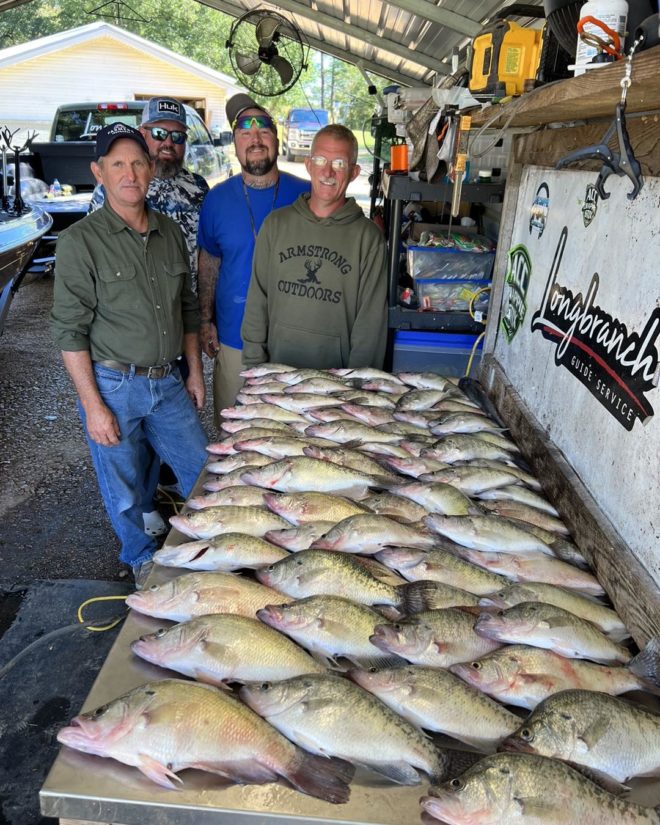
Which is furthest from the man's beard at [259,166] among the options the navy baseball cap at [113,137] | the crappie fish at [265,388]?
the crappie fish at [265,388]

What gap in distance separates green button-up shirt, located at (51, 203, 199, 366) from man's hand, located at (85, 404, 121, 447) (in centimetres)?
27

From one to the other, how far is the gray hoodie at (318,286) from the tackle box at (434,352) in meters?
0.50

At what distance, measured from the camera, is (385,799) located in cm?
131

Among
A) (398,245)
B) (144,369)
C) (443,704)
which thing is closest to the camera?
(443,704)

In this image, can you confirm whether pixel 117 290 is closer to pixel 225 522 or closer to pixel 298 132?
pixel 225 522

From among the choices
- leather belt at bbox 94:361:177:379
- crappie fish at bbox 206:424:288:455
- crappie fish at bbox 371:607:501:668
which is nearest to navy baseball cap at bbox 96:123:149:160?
leather belt at bbox 94:361:177:379

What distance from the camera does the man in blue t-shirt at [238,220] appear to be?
424cm

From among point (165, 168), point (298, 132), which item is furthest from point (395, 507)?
point (298, 132)

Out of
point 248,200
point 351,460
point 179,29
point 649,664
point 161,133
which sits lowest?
point 649,664

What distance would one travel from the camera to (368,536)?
2.02 meters

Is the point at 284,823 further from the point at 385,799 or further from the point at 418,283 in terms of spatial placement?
the point at 418,283

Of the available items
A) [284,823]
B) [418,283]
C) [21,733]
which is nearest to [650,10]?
[284,823]

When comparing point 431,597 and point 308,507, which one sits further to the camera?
point 308,507

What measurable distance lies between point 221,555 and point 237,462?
65 centimetres
